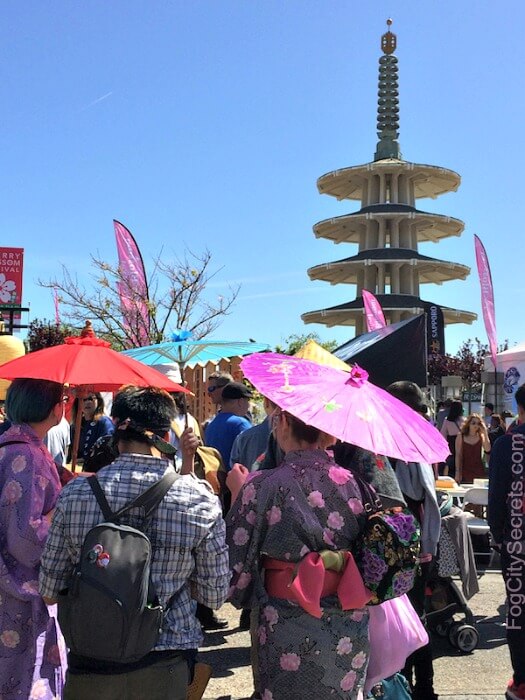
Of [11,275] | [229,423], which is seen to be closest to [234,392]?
[229,423]

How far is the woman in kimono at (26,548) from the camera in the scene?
3098mm

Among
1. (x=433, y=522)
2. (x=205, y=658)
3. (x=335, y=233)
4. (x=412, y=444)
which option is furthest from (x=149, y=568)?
(x=335, y=233)

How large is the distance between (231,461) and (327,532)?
3.10m

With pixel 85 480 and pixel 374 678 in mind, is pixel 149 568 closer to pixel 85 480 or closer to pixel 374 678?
pixel 85 480

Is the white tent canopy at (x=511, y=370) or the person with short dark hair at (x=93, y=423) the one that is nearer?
the person with short dark hair at (x=93, y=423)

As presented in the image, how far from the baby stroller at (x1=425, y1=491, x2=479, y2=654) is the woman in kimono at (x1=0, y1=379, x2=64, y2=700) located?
122 inches

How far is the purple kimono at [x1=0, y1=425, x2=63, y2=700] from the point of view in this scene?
3096 mm

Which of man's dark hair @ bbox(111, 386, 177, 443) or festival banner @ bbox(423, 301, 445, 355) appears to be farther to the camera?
festival banner @ bbox(423, 301, 445, 355)

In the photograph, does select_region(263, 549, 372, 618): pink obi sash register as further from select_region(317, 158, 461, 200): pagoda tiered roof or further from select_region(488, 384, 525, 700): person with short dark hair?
select_region(317, 158, 461, 200): pagoda tiered roof

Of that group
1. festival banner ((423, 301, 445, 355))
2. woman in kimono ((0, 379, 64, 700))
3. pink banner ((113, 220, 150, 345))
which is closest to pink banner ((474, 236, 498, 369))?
pink banner ((113, 220, 150, 345))

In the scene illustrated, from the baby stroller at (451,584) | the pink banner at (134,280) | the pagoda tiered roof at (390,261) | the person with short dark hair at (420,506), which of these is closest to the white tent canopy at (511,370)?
the pink banner at (134,280)

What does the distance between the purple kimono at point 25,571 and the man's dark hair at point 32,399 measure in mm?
63

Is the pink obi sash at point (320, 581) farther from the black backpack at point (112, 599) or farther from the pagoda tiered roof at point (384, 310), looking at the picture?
the pagoda tiered roof at point (384, 310)

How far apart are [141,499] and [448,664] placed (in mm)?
3756
